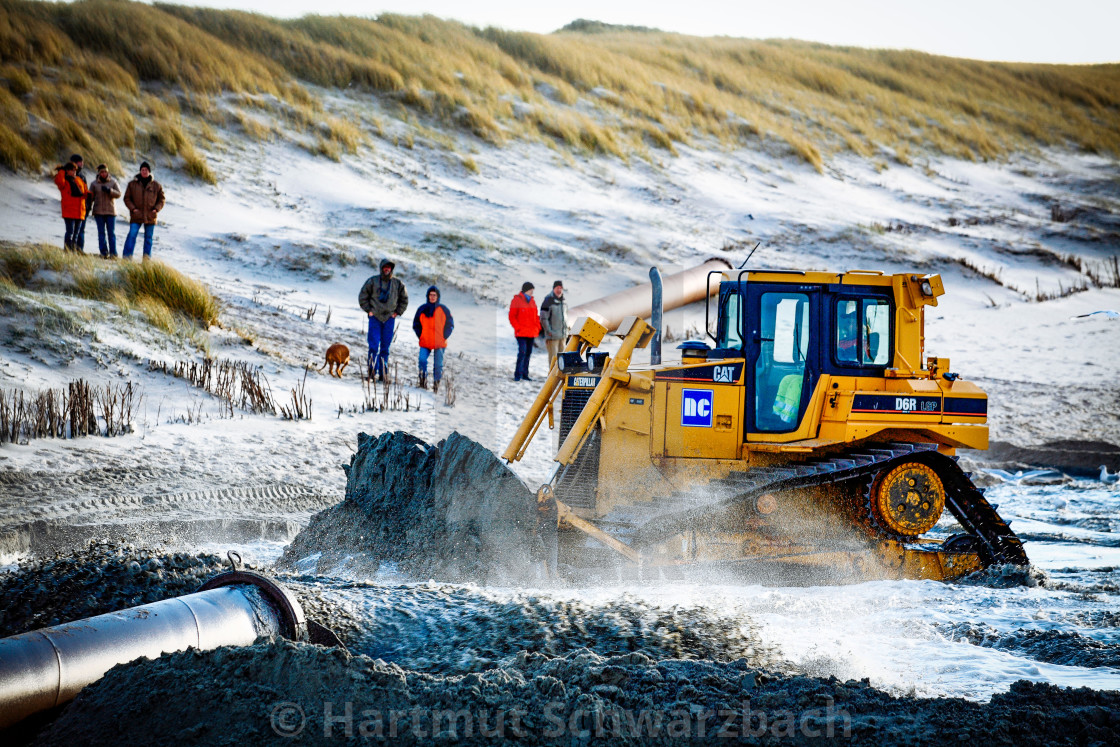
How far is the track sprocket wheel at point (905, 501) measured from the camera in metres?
7.02

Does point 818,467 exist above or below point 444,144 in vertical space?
below

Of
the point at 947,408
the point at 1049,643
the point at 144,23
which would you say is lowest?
the point at 1049,643

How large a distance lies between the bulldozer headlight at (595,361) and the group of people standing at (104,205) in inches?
358

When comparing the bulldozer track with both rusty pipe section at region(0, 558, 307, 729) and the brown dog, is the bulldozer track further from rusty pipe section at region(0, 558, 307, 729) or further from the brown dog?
the brown dog

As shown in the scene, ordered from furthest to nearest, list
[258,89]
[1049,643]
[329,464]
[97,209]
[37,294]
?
1. [258,89]
2. [97,209]
3. [37,294]
4. [329,464]
5. [1049,643]

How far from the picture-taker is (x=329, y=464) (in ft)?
33.0

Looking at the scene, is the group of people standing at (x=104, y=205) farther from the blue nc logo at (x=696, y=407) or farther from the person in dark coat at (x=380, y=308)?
the blue nc logo at (x=696, y=407)

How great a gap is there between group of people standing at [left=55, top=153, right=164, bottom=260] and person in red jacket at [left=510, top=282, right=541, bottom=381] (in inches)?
218

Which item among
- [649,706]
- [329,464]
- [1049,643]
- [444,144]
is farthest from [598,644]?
[444,144]

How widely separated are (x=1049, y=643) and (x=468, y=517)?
3789 mm

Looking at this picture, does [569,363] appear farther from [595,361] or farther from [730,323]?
[730,323]

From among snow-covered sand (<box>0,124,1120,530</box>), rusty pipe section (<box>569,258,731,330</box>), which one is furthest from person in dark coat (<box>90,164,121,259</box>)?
rusty pipe section (<box>569,258,731,330</box>)

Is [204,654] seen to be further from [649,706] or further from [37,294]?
[37,294]

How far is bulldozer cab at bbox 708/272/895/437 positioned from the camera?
7.32 meters
